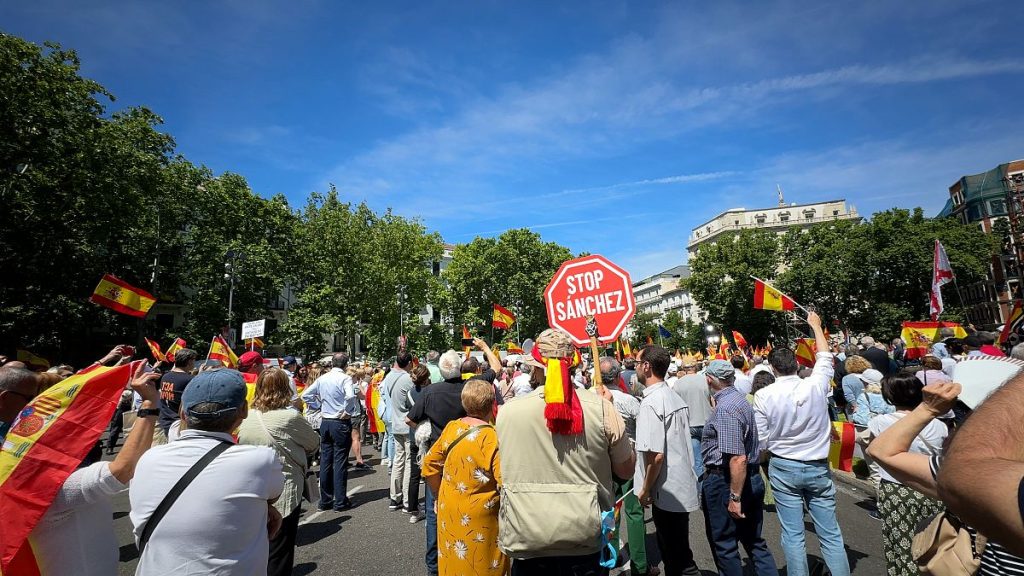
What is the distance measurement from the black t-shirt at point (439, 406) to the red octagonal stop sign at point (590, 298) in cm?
127

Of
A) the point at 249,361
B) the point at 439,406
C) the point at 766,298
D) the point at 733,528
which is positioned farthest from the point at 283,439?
the point at 766,298

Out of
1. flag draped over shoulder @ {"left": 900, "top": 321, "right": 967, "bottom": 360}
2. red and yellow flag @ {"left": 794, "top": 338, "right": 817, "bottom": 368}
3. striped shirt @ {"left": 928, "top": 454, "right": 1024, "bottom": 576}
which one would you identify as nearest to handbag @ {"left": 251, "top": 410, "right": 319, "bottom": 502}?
striped shirt @ {"left": 928, "top": 454, "right": 1024, "bottom": 576}

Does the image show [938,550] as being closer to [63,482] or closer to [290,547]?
[63,482]

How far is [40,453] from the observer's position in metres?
2.26

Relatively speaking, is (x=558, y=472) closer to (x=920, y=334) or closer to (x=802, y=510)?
(x=802, y=510)

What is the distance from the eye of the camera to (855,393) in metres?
8.08

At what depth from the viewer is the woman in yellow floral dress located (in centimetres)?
323

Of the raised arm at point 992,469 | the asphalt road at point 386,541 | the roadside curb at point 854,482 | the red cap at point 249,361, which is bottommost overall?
the roadside curb at point 854,482

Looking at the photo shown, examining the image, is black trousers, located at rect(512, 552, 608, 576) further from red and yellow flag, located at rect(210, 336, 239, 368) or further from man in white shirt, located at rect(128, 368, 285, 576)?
red and yellow flag, located at rect(210, 336, 239, 368)

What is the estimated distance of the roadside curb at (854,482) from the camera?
22.8ft

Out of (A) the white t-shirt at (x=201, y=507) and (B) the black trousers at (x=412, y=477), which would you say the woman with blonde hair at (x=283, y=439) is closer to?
(A) the white t-shirt at (x=201, y=507)

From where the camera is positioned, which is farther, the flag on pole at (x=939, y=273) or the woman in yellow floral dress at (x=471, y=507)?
the flag on pole at (x=939, y=273)

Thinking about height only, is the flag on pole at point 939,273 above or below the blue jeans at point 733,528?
above

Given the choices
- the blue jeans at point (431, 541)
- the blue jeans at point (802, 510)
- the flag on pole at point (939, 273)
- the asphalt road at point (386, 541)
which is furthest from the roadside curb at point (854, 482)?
the flag on pole at point (939, 273)
